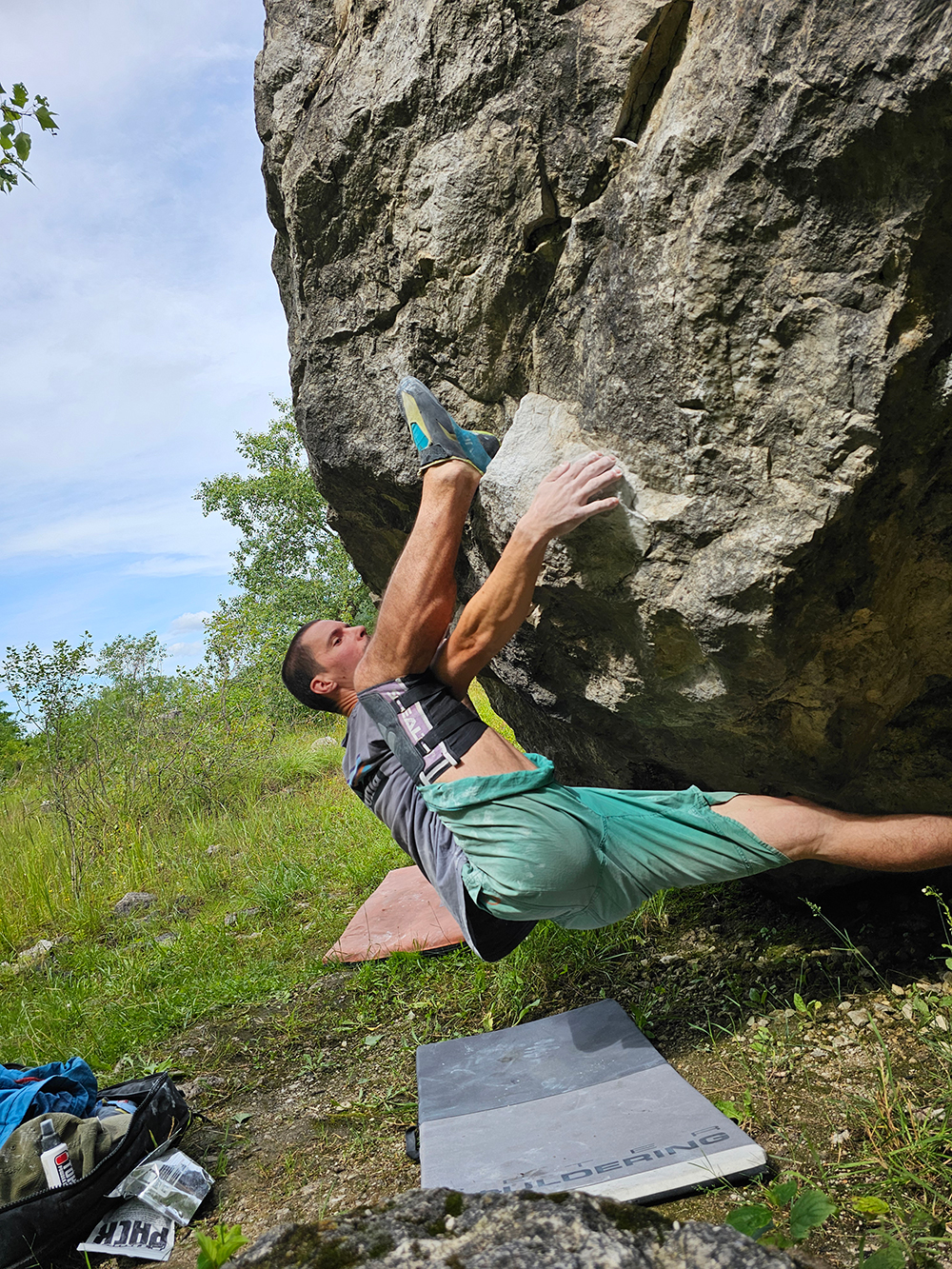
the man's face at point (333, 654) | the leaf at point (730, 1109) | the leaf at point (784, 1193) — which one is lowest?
the leaf at point (730, 1109)

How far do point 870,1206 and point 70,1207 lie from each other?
2.10 m

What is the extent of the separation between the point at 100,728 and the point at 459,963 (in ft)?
18.3

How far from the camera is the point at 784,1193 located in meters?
1.86

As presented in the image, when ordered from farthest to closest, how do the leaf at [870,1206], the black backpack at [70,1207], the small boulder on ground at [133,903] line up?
1. the small boulder on ground at [133,903]
2. the black backpack at [70,1207]
3. the leaf at [870,1206]

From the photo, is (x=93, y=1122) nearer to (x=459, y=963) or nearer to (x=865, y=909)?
(x=459, y=963)

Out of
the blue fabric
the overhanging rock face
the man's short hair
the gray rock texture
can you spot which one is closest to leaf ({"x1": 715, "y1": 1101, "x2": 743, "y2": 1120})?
the overhanging rock face

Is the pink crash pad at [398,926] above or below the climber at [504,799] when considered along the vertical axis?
below

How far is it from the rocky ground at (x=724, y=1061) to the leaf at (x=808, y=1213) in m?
0.15

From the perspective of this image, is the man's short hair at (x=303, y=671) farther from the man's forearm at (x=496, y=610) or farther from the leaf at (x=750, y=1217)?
the leaf at (x=750, y=1217)

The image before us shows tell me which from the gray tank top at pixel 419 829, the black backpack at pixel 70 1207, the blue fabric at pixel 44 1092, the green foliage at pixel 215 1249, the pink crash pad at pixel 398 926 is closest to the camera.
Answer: the green foliage at pixel 215 1249

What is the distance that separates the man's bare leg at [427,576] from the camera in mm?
2641

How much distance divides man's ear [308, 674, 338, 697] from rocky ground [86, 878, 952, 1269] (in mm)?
1387

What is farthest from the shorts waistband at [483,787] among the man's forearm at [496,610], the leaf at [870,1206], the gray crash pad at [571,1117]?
the leaf at [870,1206]

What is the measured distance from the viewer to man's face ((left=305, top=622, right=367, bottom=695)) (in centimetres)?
312
